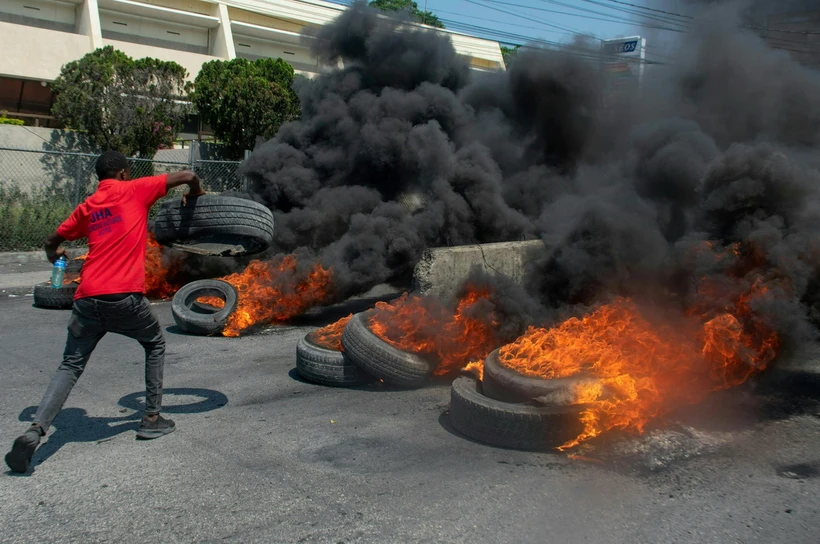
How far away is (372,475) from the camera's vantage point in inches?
165

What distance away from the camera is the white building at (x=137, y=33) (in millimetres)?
23297

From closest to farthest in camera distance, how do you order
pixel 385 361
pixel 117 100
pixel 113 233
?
1. pixel 113 233
2. pixel 385 361
3. pixel 117 100

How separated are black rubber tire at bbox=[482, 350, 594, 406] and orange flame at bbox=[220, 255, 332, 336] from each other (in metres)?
4.19

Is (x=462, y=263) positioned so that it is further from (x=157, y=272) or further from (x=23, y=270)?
(x=23, y=270)

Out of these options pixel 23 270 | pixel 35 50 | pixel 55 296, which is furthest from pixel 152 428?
pixel 35 50

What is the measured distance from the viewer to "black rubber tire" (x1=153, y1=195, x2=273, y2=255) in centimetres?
668

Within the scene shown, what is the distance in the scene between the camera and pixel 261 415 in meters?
5.32

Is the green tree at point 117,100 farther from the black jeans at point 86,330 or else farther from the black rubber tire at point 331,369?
the black jeans at point 86,330

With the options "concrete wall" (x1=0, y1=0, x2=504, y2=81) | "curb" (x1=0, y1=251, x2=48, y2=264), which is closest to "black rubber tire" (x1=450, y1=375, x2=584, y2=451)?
"curb" (x1=0, y1=251, x2=48, y2=264)

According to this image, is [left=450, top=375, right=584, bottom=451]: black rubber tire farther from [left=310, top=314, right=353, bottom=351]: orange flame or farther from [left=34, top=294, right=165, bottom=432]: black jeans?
→ [left=34, top=294, right=165, bottom=432]: black jeans

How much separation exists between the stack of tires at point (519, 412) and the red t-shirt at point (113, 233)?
97.0 inches

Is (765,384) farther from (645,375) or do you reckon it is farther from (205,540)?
(205,540)

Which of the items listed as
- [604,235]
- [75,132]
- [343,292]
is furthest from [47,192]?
[604,235]

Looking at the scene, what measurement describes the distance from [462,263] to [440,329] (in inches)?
66.2
